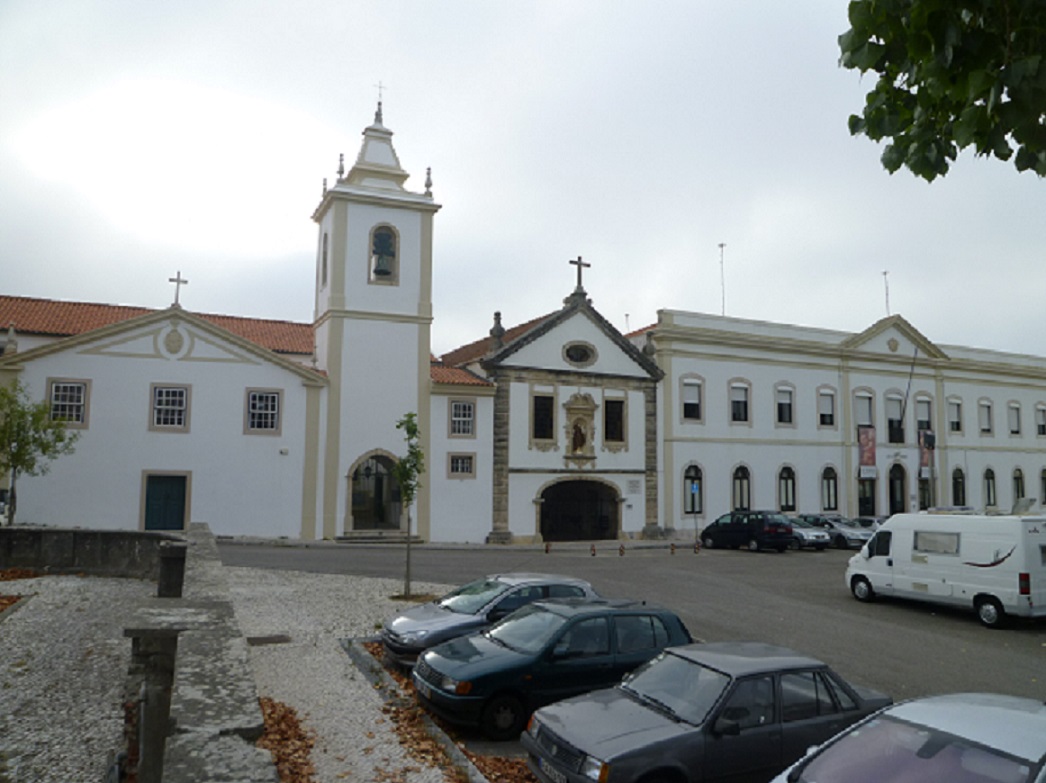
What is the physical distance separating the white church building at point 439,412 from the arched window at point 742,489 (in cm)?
8

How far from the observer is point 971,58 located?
16.5ft

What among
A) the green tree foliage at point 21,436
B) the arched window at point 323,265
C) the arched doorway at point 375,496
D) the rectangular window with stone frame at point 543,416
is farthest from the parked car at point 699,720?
the arched window at point 323,265

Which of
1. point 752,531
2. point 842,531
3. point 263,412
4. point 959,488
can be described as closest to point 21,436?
point 263,412

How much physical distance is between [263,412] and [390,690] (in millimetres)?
21477

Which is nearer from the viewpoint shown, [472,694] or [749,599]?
[472,694]

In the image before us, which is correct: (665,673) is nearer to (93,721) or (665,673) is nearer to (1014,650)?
(93,721)

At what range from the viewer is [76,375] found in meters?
27.1

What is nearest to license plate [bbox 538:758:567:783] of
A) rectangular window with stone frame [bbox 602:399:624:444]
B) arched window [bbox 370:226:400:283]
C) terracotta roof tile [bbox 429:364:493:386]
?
terracotta roof tile [bbox 429:364:493:386]

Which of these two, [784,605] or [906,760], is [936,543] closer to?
[784,605]

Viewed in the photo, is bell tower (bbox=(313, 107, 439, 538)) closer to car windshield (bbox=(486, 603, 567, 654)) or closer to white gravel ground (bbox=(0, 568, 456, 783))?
white gravel ground (bbox=(0, 568, 456, 783))

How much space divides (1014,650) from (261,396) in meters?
24.5

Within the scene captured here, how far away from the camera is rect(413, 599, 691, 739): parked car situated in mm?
8602

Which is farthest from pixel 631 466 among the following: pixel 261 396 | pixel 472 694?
pixel 472 694

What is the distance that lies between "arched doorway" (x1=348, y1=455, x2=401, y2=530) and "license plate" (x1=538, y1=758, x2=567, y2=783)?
2436 cm
